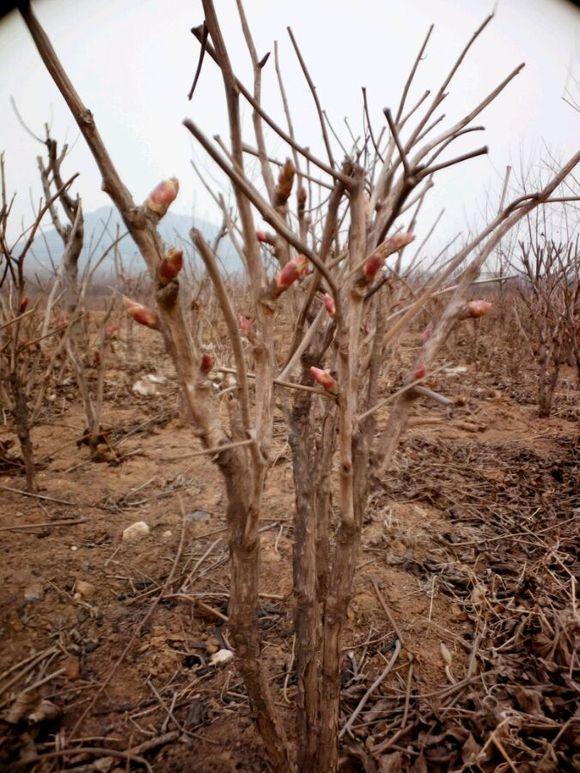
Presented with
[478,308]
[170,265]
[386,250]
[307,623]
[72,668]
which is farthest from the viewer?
[72,668]

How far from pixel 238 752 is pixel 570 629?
4.25 feet

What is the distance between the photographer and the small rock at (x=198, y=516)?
98.0 inches

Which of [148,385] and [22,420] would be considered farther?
[148,385]

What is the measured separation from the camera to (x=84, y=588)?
1.84 metres

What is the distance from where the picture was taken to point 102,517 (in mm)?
2453

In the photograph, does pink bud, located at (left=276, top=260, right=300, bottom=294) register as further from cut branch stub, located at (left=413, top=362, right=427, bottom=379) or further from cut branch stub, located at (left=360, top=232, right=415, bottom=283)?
cut branch stub, located at (left=413, top=362, right=427, bottom=379)

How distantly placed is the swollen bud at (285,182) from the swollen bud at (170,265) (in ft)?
1.06

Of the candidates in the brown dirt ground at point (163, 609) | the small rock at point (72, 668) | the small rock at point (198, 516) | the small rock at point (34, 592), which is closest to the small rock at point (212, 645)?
the brown dirt ground at point (163, 609)

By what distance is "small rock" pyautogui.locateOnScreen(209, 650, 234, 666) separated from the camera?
1541 mm

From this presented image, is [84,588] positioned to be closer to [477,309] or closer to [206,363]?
[206,363]

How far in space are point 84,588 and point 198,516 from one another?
31.2 inches

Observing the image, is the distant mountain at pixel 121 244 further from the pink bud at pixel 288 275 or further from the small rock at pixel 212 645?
the small rock at pixel 212 645

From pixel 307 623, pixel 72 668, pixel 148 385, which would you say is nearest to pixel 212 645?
pixel 72 668

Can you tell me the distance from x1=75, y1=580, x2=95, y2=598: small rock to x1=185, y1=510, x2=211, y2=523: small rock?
2.17ft
